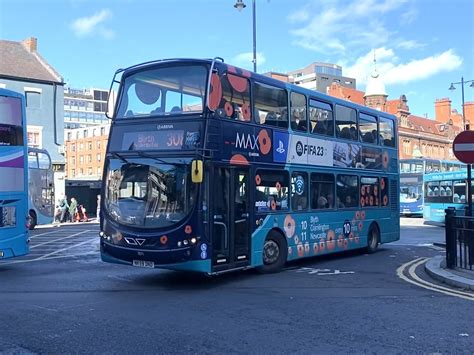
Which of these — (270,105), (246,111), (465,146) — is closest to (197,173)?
(246,111)

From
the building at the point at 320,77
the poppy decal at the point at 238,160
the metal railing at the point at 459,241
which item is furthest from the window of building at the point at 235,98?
the building at the point at 320,77

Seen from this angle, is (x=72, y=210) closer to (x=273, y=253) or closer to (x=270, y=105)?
(x=273, y=253)

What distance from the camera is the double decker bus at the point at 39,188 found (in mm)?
27688

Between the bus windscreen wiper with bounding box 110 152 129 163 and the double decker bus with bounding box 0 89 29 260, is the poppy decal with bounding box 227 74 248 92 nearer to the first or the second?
the bus windscreen wiper with bounding box 110 152 129 163

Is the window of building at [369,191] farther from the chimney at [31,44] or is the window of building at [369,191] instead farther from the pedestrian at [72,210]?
the chimney at [31,44]

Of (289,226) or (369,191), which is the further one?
(369,191)

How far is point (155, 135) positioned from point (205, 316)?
404 cm

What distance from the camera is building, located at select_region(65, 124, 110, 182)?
11694 cm

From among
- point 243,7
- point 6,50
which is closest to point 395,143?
point 243,7

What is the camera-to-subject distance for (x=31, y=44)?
4366 centimetres

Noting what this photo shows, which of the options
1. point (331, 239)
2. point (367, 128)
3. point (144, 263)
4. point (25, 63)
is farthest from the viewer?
point (25, 63)

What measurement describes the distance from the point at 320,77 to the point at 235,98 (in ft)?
389

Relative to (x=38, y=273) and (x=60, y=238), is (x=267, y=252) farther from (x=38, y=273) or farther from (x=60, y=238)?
(x=60, y=238)

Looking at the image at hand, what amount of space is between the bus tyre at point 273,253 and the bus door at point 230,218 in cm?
76
